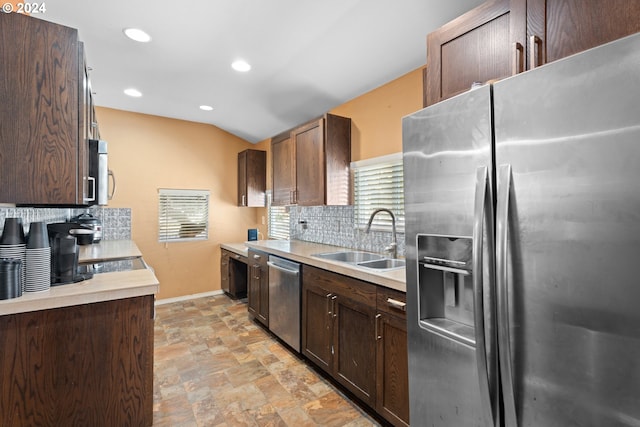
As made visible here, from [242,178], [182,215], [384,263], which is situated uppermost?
[242,178]

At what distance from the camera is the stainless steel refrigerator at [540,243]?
82 centimetres

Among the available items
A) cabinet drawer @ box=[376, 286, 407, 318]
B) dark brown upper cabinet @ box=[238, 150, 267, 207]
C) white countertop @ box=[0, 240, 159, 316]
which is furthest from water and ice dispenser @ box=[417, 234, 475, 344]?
dark brown upper cabinet @ box=[238, 150, 267, 207]

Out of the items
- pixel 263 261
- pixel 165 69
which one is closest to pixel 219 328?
pixel 263 261

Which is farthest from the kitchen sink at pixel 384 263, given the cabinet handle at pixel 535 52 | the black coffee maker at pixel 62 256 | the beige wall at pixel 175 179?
the beige wall at pixel 175 179

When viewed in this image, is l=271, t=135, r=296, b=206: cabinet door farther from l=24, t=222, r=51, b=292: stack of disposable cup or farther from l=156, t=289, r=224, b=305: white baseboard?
l=24, t=222, r=51, b=292: stack of disposable cup

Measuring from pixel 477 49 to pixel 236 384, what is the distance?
2.75 metres

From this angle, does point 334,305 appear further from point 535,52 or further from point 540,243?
point 535,52

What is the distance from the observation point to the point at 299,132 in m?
3.38

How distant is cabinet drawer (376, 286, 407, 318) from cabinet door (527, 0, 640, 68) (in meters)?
1.25

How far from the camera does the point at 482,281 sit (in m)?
1.07

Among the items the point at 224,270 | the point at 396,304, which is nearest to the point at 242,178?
the point at 224,270

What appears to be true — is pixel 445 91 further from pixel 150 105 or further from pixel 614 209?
pixel 150 105

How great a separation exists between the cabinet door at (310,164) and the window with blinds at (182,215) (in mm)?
2120

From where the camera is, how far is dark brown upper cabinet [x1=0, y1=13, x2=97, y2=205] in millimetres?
1339
